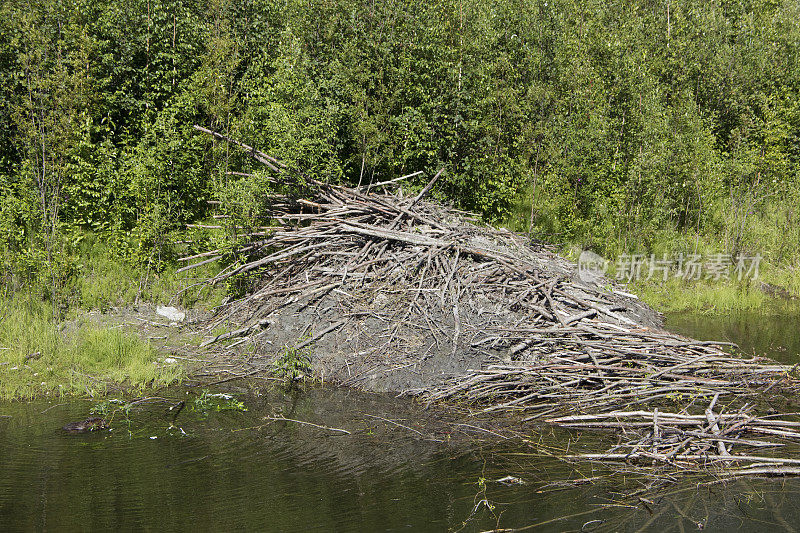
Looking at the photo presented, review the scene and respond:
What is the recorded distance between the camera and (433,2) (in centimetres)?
1794

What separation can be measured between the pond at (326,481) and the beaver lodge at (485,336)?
0.68m

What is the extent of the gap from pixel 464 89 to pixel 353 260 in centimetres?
700

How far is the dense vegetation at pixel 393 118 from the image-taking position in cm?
1422

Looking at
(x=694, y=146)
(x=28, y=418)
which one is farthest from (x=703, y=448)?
(x=694, y=146)

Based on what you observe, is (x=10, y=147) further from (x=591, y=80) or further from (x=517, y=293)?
(x=591, y=80)

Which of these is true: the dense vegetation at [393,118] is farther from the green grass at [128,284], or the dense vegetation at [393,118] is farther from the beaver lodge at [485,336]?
the beaver lodge at [485,336]

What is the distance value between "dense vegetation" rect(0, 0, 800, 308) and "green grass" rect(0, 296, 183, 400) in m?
1.00

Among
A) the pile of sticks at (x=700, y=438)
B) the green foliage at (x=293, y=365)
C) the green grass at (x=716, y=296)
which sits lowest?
the green foliage at (x=293, y=365)

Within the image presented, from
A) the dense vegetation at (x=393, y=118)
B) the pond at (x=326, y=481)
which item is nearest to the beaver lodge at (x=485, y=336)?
the pond at (x=326, y=481)

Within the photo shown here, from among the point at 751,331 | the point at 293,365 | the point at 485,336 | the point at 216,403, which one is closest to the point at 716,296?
the point at 751,331

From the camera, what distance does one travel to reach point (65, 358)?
1175 centimetres

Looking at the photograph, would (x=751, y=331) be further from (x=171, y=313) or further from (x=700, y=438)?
(x=171, y=313)

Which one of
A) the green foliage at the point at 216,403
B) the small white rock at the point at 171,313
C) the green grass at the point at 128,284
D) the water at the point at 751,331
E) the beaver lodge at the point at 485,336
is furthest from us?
the green grass at the point at 128,284

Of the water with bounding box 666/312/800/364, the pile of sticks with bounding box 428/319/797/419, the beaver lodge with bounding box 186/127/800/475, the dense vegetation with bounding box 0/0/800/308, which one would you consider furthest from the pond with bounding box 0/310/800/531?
the water with bounding box 666/312/800/364
